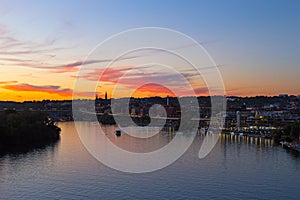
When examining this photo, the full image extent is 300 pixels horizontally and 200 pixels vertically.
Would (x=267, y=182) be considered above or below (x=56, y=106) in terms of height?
below

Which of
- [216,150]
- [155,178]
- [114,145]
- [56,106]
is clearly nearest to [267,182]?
[155,178]

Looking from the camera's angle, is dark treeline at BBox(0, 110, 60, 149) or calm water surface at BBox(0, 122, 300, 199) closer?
calm water surface at BBox(0, 122, 300, 199)

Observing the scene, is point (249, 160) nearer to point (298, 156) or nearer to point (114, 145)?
point (298, 156)

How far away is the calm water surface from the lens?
216 inches

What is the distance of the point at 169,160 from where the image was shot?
827cm

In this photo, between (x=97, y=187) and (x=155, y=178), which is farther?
(x=155, y=178)

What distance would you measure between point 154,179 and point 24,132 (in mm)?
5878

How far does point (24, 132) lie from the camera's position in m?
11.0

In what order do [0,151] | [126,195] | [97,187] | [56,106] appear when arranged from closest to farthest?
1. [126,195]
2. [97,187]
3. [0,151]
4. [56,106]

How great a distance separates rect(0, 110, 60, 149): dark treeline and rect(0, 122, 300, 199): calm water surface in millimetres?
1443

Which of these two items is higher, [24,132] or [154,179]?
[24,132]

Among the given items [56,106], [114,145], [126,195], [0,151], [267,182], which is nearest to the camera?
[126,195]

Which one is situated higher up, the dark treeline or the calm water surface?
the dark treeline

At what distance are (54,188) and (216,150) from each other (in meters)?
5.38
